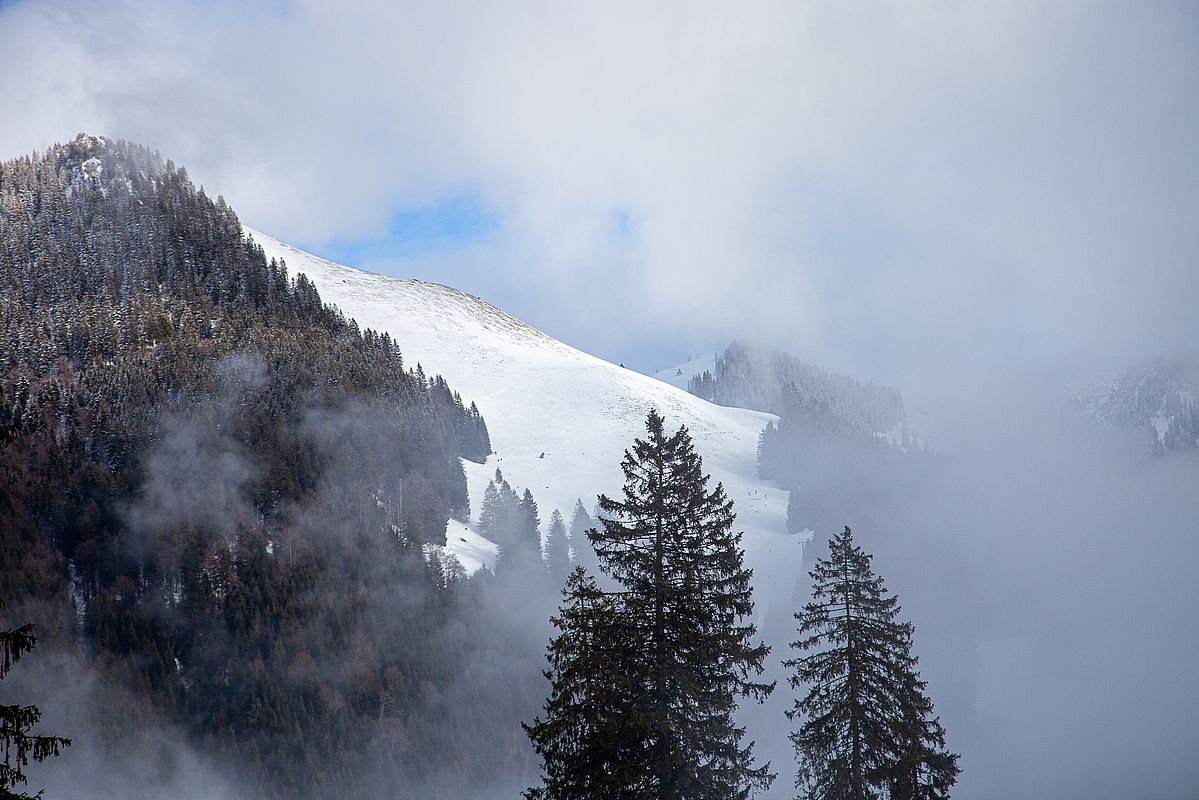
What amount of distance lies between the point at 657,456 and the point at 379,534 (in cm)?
10120

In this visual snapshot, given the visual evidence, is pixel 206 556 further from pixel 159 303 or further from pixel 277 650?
pixel 159 303

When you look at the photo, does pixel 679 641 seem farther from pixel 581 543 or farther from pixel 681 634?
pixel 581 543

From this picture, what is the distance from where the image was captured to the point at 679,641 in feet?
59.8

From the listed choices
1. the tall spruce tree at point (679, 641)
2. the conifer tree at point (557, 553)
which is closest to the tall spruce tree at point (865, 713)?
the tall spruce tree at point (679, 641)

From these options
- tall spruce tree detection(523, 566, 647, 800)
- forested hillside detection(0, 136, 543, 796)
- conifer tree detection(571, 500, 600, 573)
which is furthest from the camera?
conifer tree detection(571, 500, 600, 573)

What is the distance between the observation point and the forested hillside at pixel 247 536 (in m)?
95.6

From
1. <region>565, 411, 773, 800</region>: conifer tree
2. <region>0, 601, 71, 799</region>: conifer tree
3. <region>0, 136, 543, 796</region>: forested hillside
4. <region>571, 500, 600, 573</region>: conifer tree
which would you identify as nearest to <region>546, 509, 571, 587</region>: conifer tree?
<region>571, 500, 600, 573</region>: conifer tree

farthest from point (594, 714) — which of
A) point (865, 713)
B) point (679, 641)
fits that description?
point (865, 713)

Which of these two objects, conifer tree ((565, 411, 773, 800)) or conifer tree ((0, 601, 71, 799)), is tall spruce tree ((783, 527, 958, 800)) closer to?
conifer tree ((565, 411, 773, 800))

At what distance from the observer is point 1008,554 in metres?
187

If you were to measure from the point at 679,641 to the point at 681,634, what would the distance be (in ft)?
0.57

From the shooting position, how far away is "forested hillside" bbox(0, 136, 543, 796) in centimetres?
9556

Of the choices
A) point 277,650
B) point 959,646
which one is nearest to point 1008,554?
point 959,646

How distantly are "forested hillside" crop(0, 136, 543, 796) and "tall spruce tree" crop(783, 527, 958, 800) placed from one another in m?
85.8
